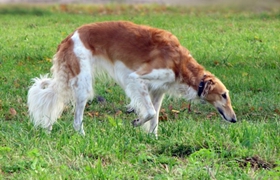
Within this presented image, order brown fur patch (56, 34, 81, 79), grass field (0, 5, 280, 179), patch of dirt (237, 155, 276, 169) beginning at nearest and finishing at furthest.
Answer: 1. grass field (0, 5, 280, 179)
2. patch of dirt (237, 155, 276, 169)
3. brown fur patch (56, 34, 81, 79)

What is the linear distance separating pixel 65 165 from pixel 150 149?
953mm

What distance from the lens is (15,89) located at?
869 cm

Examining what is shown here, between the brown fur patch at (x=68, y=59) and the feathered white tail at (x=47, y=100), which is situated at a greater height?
the brown fur patch at (x=68, y=59)

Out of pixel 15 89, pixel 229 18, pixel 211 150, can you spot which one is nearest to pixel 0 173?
pixel 211 150

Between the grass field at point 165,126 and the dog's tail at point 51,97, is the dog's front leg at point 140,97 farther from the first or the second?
the dog's tail at point 51,97

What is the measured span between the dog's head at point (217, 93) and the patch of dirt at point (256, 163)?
176 cm

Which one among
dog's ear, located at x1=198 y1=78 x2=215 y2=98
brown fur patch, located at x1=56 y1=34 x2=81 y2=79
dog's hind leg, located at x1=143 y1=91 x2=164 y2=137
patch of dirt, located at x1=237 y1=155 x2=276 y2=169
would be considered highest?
brown fur patch, located at x1=56 y1=34 x2=81 y2=79

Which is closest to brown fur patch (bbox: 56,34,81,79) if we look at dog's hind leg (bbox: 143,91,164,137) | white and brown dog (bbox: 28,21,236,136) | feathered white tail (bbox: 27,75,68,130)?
white and brown dog (bbox: 28,21,236,136)

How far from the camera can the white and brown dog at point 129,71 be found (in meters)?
6.96

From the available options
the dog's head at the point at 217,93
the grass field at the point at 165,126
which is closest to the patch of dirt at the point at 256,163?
the grass field at the point at 165,126

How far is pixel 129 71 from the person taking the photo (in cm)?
718

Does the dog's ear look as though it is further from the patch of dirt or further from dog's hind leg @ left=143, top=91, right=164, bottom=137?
the patch of dirt

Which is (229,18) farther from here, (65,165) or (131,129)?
(65,165)

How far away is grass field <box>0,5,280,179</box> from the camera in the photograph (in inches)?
193
